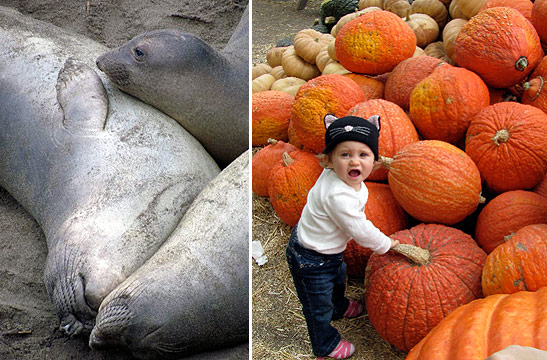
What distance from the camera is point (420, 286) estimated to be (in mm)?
2424

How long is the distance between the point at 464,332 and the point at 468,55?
66.9 inches

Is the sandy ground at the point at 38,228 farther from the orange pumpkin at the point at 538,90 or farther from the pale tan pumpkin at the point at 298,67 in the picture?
the orange pumpkin at the point at 538,90

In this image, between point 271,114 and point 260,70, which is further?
point 260,70

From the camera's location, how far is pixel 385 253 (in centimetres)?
257

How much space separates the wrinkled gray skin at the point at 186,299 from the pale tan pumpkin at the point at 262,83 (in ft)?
8.56

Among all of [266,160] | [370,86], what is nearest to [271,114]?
[266,160]

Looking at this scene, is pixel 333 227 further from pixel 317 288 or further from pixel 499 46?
pixel 499 46

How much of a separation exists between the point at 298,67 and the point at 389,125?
2046mm

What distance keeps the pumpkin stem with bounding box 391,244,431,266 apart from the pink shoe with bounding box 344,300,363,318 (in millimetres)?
523

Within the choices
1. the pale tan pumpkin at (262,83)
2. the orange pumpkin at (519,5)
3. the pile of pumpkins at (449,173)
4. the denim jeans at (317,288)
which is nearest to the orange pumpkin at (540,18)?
the pile of pumpkins at (449,173)

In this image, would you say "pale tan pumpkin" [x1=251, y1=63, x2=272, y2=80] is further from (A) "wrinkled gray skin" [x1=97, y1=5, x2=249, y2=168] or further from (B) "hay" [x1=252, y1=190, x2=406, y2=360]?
(A) "wrinkled gray skin" [x1=97, y1=5, x2=249, y2=168]

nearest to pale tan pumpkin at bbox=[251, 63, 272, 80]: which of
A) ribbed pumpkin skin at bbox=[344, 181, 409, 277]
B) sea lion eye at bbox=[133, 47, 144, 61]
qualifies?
sea lion eye at bbox=[133, 47, 144, 61]

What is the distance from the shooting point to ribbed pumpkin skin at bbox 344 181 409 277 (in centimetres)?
291

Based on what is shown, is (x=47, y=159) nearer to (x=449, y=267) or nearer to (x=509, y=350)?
(x=449, y=267)
